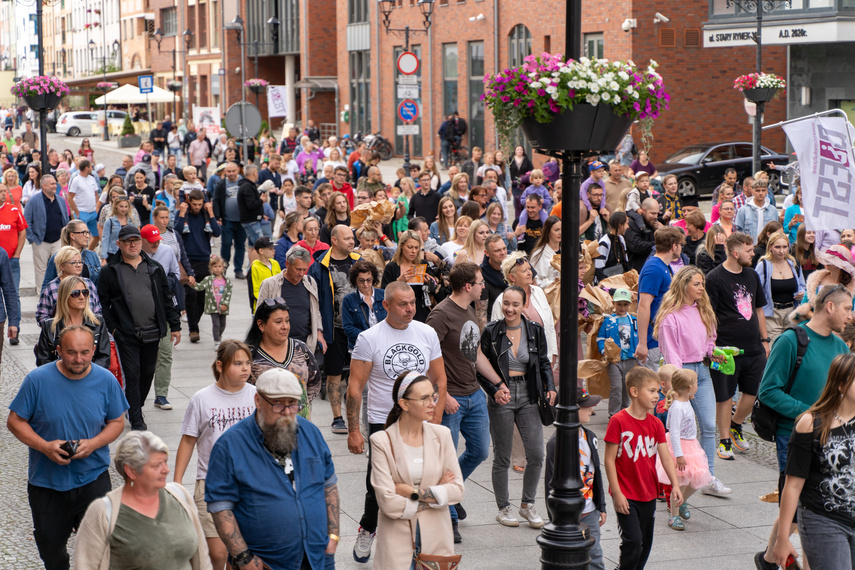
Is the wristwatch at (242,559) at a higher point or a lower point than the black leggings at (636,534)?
higher

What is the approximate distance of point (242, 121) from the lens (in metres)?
22.7

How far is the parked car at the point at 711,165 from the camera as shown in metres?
29.6

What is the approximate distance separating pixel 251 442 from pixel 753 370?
17.9ft

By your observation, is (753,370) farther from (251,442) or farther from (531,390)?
(251,442)

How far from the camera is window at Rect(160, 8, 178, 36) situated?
73.8m

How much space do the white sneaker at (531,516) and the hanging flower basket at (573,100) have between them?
2773mm

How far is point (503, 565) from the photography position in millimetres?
7238

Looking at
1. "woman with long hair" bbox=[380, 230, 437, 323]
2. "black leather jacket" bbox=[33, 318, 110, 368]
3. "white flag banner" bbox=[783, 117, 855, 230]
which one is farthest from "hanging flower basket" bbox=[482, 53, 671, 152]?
"woman with long hair" bbox=[380, 230, 437, 323]

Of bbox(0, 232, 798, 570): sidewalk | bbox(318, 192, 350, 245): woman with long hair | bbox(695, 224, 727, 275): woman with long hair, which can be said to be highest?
bbox(318, 192, 350, 245): woman with long hair

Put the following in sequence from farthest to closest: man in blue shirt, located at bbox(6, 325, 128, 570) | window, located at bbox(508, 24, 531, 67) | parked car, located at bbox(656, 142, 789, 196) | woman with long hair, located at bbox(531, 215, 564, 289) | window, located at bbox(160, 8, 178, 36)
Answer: window, located at bbox(160, 8, 178, 36) → window, located at bbox(508, 24, 531, 67) → parked car, located at bbox(656, 142, 789, 196) → woman with long hair, located at bbox(531, 215, 564, 289) → man in blue shirt, located at bbox(6, 325, 128, 570)

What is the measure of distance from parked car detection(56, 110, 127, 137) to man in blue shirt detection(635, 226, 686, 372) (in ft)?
212

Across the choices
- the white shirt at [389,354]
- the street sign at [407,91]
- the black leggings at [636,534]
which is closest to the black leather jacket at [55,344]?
the white shirt at [389,354]

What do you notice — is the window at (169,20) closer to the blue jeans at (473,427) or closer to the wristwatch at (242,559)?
the blue jeans at (473,427)

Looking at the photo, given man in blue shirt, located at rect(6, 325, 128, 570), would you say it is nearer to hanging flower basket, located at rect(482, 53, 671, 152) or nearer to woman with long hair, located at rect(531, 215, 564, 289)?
hanging flower basket, located at rect(482, 53, 671, 152)
